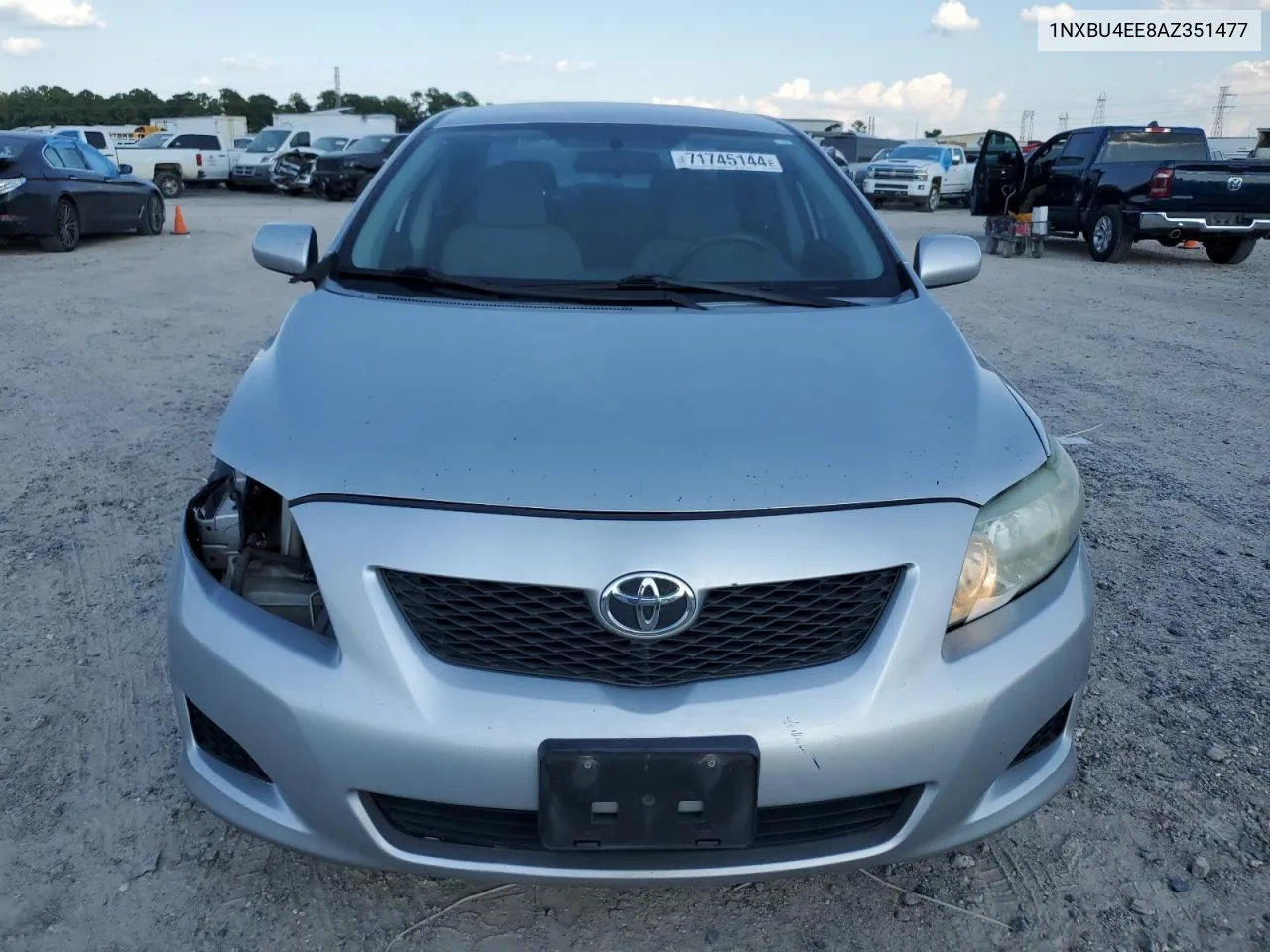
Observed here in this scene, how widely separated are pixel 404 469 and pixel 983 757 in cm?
109

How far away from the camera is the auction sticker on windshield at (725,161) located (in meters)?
3.10

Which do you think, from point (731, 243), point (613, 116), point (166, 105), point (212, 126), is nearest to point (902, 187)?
point (613, 116)

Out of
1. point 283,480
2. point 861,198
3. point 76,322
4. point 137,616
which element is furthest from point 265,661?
point 76,322

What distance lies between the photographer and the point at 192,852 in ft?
7.16

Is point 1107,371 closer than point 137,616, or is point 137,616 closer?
point 137,616

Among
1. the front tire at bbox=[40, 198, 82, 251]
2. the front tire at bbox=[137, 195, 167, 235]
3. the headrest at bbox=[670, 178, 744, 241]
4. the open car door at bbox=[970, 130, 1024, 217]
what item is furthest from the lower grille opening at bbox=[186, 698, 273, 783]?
the front tire at bbox=[137, 195, 167, 235]

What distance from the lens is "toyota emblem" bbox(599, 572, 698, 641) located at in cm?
164

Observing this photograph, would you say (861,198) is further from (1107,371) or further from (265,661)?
(1107,371)

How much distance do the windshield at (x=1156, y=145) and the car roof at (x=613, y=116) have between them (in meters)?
11.5

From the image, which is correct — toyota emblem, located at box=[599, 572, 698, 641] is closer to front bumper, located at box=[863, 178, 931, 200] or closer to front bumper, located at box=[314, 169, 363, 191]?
front bumper, located at box=[863, 178, 931, 200]

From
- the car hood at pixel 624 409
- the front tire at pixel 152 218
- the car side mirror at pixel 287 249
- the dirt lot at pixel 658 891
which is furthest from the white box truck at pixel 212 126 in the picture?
the car hood at pixel 624 409

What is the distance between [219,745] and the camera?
1858 millimetres

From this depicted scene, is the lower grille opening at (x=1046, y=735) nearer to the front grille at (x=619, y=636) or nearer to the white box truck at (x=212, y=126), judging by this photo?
the front grille at (x=619, y=636)

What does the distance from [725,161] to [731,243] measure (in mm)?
415
